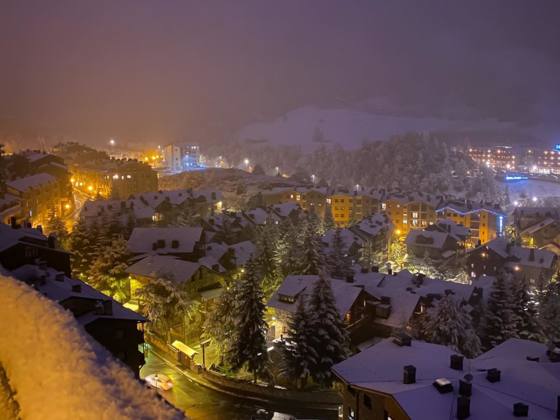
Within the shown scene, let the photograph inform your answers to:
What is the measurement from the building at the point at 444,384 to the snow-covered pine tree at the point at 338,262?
61.1ft

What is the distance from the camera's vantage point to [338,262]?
43.5 metres

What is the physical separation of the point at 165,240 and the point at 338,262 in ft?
49.8

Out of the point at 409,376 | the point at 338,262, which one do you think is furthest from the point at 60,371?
the point at 338,262

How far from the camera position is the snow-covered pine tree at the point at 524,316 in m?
33.2

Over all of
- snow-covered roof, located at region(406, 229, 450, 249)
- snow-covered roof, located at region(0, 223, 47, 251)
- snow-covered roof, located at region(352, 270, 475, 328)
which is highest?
snow-covered roof, located at region(0, 223, 47, 251)

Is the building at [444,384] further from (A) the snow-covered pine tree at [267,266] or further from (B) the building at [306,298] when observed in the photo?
(A) the snow-covered pine tree at [267,266]

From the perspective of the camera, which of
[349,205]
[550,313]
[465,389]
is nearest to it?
[465,389]

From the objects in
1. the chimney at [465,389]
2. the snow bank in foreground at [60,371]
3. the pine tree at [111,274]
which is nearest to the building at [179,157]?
the pine tree at [111,274]

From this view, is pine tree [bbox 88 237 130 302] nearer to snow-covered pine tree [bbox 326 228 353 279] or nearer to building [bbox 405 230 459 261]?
snow-covered pine tree [bbox 326 228 353 279]

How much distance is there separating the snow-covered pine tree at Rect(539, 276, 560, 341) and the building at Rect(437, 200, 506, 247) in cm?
3941

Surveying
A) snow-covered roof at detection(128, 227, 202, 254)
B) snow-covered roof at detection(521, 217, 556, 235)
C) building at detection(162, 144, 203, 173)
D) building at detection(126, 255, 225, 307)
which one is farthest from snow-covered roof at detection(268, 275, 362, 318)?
building at detection(162, 144, 203, 173)

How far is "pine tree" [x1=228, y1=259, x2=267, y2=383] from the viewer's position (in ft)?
88.6

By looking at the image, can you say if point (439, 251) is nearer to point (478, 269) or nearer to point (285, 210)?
point (478, 269)

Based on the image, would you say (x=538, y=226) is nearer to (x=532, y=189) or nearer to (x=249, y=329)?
(x=249, y=329)
